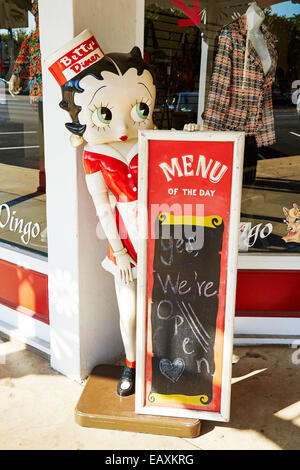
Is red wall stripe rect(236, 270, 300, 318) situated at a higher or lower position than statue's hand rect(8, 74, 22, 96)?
lower

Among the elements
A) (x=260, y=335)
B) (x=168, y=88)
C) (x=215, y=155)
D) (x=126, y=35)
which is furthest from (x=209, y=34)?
(x=260, y=335)

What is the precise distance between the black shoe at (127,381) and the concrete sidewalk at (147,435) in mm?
233

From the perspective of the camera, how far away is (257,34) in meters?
2.93

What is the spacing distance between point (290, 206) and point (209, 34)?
1202 millimetres

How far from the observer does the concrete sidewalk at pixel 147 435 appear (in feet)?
7.79

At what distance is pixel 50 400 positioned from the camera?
271cm

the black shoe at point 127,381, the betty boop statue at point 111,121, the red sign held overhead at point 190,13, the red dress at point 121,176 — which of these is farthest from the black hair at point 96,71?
the black shoe at point 127,381

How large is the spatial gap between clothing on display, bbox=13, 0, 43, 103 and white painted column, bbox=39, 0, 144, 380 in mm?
435

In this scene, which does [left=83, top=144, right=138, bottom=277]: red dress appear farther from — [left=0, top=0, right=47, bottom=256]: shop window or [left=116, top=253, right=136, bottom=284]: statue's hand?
[left=0, top=0, right=47, bottom=256]: shop window

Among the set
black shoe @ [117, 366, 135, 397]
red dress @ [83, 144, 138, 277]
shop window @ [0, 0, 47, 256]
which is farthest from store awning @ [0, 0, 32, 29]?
black shoe @ [117, 366, 135, 397]

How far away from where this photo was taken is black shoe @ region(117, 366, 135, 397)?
8.59 feet

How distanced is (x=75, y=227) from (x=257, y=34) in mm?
1581

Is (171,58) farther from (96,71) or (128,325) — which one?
(128,325)

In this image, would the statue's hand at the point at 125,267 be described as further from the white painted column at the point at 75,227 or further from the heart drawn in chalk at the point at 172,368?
the heart drawn in chalk at the point at 172,368
